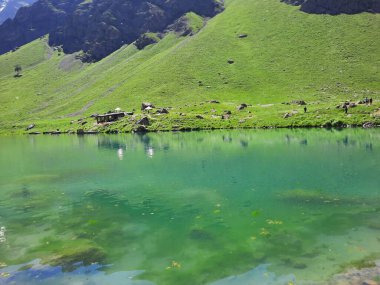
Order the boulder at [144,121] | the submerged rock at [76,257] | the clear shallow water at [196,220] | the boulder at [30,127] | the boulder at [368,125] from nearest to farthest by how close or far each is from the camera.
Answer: the clear shallow water at [196,220] < the submerged rock at [76,257] < the boulder at [368,125] < the boulder at [144,121] < the boulder at [30,127]

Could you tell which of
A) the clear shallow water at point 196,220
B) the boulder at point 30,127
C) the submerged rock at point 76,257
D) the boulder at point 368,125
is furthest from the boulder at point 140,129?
the submerged rock at point 76,257

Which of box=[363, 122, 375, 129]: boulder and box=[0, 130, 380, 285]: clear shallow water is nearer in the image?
box=[0, 130, 380, 285]: clear shallow water

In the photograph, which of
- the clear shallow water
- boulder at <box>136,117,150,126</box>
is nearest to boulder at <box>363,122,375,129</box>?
the clear shallow water

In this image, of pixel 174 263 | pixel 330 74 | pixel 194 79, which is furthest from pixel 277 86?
pixel 174 263

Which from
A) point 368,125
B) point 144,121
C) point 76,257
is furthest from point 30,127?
point 76,257

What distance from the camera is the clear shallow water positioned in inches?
854

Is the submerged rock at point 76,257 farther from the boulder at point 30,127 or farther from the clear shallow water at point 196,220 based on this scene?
the boulder at point 30,127

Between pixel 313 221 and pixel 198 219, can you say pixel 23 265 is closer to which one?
pixel 198 219

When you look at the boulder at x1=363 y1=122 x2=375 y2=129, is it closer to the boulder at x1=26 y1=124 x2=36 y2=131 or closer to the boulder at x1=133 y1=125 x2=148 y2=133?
the boulder at x1=133 y1=125 x2=148 y2=133

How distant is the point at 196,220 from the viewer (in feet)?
99.4

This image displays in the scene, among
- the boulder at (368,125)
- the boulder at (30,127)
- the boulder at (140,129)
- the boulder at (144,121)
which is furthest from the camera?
the boulder at (30,127)

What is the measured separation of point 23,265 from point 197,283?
38.5 feet

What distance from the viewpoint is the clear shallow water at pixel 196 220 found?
21.7 meters

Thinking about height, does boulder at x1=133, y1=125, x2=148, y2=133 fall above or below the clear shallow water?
above
